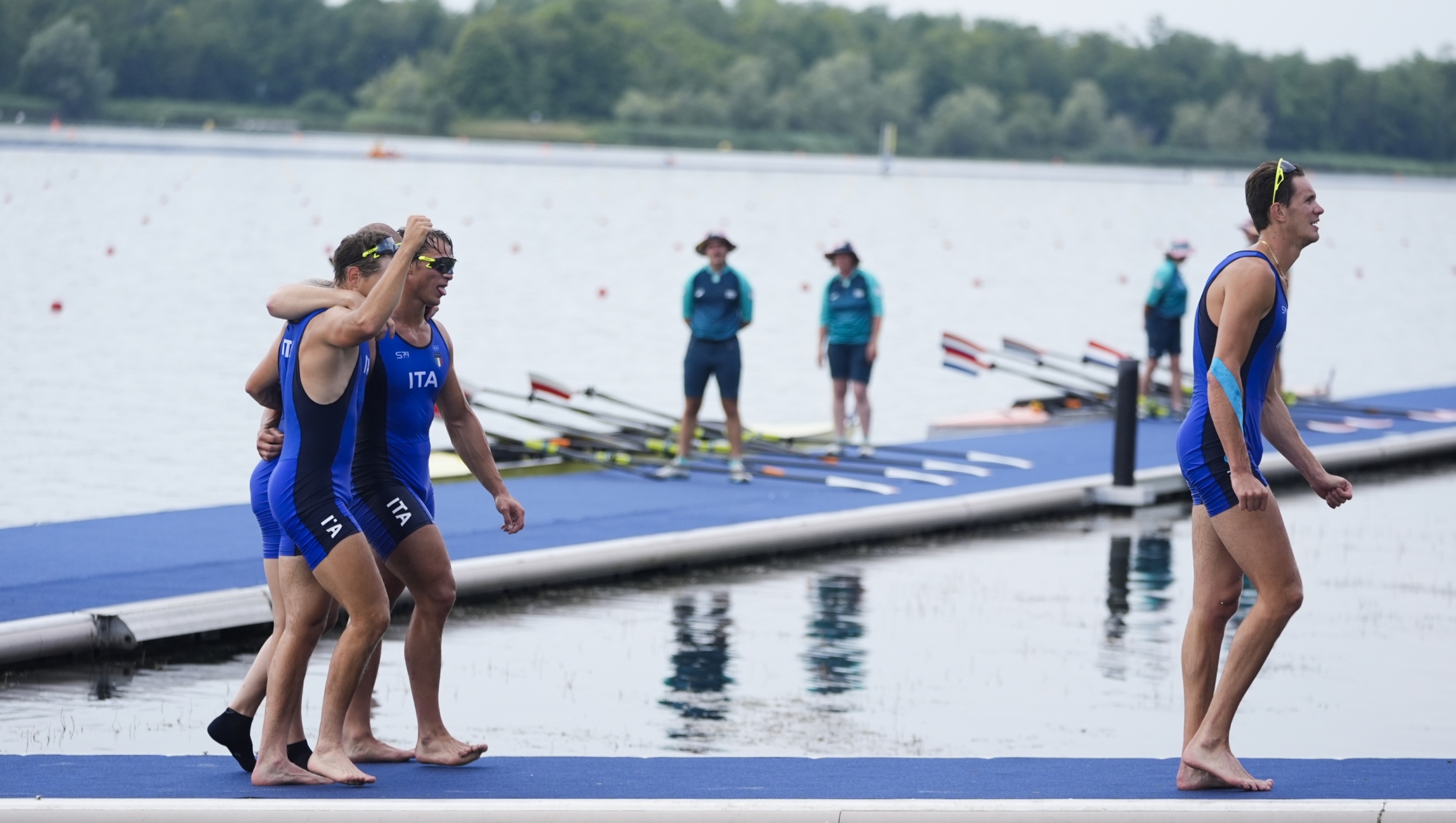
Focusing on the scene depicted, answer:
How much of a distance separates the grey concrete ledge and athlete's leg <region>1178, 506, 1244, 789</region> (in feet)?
1.11

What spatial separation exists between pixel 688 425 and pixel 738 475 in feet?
1.60

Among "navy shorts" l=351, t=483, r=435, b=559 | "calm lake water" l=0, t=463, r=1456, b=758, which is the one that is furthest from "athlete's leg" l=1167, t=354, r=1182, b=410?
"navy shorts" l=351, t=483, r=435, b=559

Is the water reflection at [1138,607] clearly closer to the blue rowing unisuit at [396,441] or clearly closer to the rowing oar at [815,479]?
the rowing oar at [815,479]

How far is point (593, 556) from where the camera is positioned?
34.4ft

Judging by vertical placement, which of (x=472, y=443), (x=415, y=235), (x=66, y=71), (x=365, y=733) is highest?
(x=66, y=71)

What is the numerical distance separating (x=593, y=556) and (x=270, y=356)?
478cm

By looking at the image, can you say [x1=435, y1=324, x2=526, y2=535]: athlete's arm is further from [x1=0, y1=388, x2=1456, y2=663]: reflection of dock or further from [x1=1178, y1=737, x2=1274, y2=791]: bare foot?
[x1=0, y1=388, x2=1456, y2=663]: reflection of dock

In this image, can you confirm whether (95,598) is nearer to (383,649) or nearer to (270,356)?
(383,649)

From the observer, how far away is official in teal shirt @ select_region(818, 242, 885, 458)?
1445 centimetres

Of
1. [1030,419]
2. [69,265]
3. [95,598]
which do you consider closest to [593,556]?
[95,598]

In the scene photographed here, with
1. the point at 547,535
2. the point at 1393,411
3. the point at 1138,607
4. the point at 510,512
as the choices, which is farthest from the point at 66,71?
the point at 510,512

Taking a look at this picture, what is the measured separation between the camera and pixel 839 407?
1502cm

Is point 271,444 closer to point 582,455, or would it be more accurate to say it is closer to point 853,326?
point 582,455

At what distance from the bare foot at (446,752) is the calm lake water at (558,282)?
825 cm
